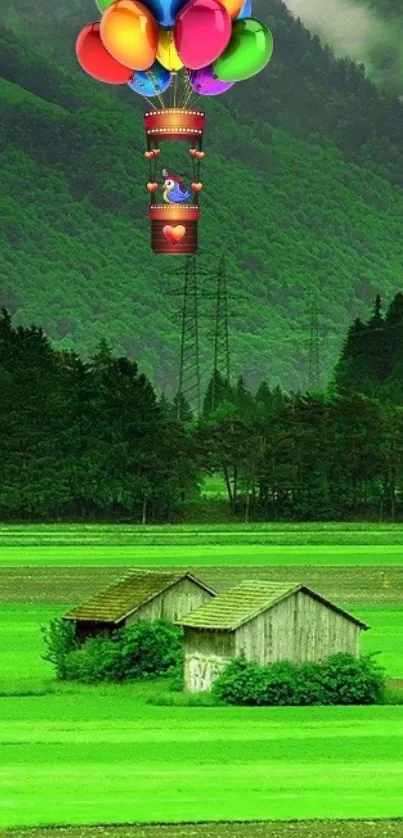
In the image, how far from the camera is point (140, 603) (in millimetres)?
51812

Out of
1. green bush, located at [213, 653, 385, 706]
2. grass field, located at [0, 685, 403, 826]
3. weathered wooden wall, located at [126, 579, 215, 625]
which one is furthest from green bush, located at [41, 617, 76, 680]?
green bush, located at [213, 653, 385, 706]

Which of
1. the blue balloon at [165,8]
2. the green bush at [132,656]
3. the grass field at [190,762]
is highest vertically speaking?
the blue balloon at [165,8]

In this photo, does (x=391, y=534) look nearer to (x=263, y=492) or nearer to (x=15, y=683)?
(x=263, y=492)

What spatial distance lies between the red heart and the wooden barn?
917 cm

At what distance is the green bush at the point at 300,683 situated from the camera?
4578cm

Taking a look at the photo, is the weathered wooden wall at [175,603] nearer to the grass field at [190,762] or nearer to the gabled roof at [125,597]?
the gabled roof at [125,597]

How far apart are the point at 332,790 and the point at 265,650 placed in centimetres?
1286

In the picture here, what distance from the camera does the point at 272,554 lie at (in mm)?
103000

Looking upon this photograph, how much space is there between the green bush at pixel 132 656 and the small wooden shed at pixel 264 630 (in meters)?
2.57

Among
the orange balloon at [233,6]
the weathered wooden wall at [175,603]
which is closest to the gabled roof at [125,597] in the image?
the weathered wooden wall at [175,603]

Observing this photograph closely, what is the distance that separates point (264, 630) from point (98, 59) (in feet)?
45.9

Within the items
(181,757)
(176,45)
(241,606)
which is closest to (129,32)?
(176,45)

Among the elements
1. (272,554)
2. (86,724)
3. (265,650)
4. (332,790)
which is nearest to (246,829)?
(332,790)

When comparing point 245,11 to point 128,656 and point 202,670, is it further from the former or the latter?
point 128,656
